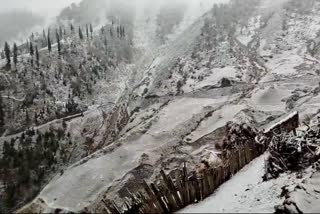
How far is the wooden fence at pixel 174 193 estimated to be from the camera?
1220cm

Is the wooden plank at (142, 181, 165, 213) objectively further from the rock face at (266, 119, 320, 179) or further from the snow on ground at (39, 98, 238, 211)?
the snow on ground at (39, 98, 238, 211)

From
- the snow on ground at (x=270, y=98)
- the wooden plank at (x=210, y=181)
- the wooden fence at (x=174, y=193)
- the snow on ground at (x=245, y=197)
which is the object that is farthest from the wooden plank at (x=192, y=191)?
the snow on ground at (x=270, y=98)

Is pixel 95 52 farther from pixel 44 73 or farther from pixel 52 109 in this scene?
pixel 52 109

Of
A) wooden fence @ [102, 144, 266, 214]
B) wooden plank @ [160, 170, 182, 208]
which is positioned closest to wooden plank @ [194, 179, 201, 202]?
wooden fence @ [102, 144, 266, 214]

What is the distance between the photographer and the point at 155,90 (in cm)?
5325

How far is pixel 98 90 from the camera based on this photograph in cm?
7756

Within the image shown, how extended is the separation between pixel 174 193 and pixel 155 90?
40790mm

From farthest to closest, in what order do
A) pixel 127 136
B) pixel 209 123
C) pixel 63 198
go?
pixel 209 123, pixel 127 136, pixel 63 198

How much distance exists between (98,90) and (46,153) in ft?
74.4

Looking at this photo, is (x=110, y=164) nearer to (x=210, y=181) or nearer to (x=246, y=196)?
(x=210, y=181)

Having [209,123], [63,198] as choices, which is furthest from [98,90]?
[63,198]

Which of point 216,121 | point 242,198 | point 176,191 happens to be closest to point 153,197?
point 176,191

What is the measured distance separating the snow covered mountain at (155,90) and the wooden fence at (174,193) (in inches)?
83.5

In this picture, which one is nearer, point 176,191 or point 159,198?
point 159,198
